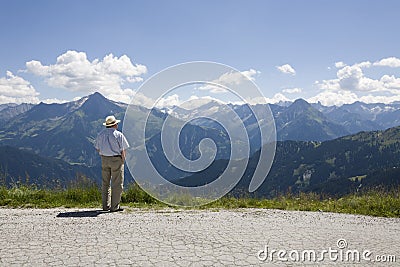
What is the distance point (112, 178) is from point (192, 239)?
14.3ft

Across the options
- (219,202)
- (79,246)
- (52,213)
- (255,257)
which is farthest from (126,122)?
(255,257)

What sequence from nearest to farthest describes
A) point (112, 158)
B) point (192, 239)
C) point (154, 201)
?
point (192, 239)
point (112, 158)
point (154, 201)

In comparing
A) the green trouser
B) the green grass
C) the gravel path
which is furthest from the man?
the green grass

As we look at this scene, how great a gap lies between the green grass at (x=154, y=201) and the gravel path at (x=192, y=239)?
1.38 meters

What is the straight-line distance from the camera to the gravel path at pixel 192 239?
5.55 m

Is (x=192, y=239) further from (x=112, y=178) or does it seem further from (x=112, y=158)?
(x=112, y=158)

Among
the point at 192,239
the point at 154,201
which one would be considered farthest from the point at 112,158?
the point at 192,239

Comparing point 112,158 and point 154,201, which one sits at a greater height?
point 112,158

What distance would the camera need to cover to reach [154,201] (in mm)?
11883

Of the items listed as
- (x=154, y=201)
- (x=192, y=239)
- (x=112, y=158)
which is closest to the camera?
(x=192, y=239)

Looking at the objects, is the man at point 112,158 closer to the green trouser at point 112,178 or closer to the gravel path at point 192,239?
the green trouser at point 112,178

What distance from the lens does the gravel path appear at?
555 cm

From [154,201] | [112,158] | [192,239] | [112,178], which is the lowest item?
[154,201]

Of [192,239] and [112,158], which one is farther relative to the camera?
[112,158]
